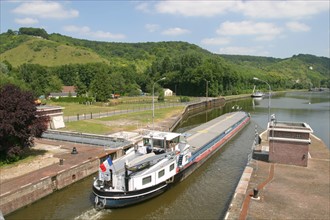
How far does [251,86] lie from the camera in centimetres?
19788

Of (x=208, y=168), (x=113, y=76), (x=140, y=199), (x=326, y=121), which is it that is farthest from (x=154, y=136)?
(x=113, y=76)

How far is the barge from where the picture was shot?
73.2 ft

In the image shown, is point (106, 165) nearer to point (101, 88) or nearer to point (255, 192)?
point (255, 192)

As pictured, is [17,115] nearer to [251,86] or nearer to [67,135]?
[67,135]

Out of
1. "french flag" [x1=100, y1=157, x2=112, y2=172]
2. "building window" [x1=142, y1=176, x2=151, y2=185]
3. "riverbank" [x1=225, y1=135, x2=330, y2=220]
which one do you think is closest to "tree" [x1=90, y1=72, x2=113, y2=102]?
"riverbank" [x1=225, y1=135, x2=330, y2=220]

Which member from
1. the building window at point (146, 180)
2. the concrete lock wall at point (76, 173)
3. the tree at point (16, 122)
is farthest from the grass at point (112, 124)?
the building window at point (146, 180)

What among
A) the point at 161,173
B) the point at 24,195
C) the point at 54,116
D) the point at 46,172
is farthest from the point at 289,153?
the point at 54,116

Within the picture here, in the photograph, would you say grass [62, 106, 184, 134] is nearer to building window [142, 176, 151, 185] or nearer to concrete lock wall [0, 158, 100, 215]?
concrete lock wall [0, 158, 100, 215]

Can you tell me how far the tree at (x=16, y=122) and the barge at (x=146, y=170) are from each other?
9.82 metres

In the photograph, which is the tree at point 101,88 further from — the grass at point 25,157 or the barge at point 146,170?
the barge at point 146,170

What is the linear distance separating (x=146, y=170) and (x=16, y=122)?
1376 cm

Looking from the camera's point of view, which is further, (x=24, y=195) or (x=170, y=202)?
(x=170, y=202)

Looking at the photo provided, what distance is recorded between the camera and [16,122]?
90.8 ft

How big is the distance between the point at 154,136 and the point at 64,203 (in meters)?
10.1
